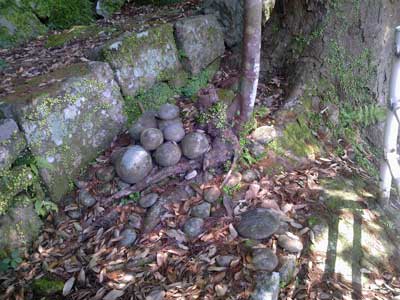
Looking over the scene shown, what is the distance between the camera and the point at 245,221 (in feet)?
11.2

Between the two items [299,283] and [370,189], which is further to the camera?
[370,189]

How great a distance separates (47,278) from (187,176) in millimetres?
1591

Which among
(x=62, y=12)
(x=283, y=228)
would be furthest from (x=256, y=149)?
(x=62, y=12)

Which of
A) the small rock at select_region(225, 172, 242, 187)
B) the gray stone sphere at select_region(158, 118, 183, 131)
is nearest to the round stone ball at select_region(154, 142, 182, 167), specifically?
the gray stone sphere at select_region(158, 118, 183, 131)

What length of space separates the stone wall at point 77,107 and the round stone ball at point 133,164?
21.4 inches

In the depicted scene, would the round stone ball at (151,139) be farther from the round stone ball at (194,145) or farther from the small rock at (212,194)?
the small rock at (212,194)

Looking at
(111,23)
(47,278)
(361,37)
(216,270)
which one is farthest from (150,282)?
(111,23)

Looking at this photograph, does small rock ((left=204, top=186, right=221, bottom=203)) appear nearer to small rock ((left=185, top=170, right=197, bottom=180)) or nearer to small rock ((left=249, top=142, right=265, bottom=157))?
small rock ((left=185, top=170, right=197, bottom=180))

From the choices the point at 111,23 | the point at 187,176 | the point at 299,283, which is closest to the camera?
the point at 299,283

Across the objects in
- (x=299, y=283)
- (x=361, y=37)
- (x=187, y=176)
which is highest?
(x=361, y=37)

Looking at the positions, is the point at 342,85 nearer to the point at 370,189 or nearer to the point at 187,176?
the point at 370,189

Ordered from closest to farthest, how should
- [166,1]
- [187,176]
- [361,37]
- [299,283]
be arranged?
[299,283] < [187,176] < [361,37] < [166,1]

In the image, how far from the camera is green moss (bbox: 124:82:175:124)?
450 cm

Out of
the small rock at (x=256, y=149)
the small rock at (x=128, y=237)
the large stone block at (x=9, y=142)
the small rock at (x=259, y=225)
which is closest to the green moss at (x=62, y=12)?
the large stone block at (x=9, y=142)
